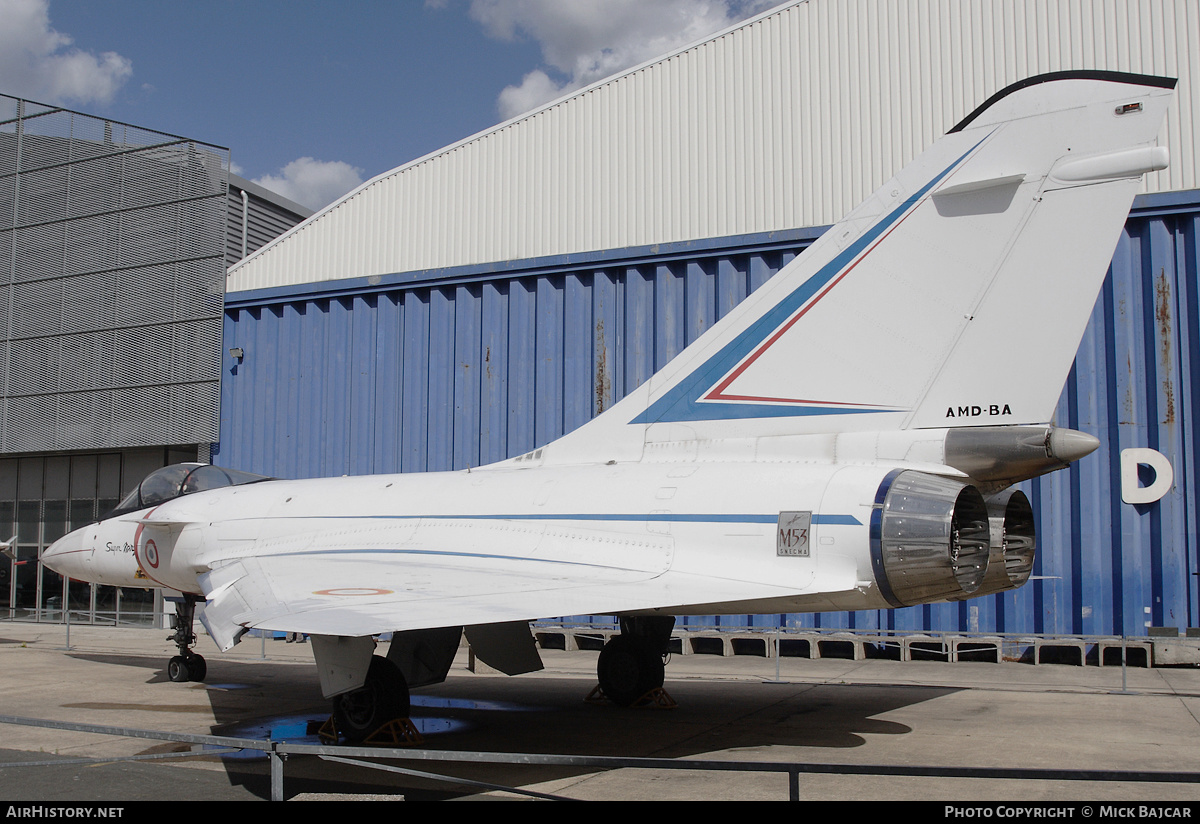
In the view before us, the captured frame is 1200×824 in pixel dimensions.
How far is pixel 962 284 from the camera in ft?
21.3

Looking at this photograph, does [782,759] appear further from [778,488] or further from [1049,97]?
[1049,97]

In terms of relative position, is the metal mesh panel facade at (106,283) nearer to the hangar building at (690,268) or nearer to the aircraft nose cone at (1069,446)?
the hangar building at (690,268)

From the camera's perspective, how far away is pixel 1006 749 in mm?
6812

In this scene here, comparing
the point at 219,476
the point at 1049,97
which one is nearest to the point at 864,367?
the point at 1049,97

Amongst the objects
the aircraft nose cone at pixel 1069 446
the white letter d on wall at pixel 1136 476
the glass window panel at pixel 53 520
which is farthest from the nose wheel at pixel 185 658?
the white letter d on wall at pixel 1136 476

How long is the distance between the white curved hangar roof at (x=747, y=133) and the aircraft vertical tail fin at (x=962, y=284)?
8.19 metres

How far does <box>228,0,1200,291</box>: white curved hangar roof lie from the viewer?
13617 mm

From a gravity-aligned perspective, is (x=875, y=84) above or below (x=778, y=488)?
above

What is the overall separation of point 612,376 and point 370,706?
9.14 metres

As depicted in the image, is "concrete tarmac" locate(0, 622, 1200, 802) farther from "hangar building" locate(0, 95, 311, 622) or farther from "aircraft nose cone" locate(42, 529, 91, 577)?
"hangar building" locate(0, 95, 311, 622)

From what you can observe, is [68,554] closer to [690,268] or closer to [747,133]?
[690,268]

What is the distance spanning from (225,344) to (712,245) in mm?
10789

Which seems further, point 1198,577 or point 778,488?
point 1198,577

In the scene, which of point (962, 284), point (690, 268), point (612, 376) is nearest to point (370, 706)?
point (962, 284)
